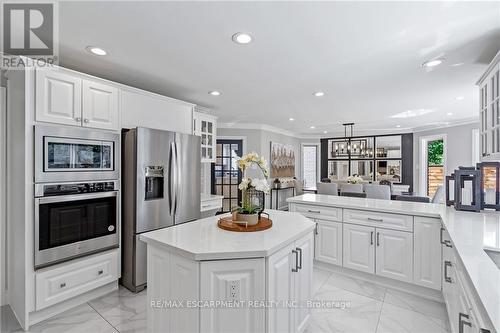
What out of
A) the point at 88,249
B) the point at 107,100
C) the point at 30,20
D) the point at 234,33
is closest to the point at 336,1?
the point at 234,33

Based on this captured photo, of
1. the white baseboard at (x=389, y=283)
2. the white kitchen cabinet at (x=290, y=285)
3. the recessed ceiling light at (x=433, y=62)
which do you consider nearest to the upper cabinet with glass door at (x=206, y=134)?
the white baseboard at (x=389, y=283)

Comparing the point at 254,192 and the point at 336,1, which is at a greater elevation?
the point at 336,1

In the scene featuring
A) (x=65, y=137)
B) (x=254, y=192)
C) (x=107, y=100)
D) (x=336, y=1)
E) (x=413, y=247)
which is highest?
(x=336, y=1)

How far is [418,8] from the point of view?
5.24 ft

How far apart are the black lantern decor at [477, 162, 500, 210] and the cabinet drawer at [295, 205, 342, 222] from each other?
140cm

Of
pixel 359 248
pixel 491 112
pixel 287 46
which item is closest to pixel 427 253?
pixel 359 248

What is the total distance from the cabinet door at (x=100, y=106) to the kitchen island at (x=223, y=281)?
4.84ft

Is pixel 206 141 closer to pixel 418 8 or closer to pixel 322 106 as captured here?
pixel 322 106

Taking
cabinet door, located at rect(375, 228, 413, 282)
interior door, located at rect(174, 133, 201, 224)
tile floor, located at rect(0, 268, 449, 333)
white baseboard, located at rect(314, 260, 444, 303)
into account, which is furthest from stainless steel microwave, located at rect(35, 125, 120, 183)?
cabinet door, located at rect(375, 228, 413, 282)

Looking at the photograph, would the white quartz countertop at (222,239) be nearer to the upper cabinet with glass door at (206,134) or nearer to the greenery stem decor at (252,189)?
the greenery stem decor at (252,189)

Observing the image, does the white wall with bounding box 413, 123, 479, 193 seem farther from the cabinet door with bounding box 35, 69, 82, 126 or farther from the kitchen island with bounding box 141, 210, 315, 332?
the cabinet door with bounding box 35, 69, 82, 126

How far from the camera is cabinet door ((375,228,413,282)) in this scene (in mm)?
2615

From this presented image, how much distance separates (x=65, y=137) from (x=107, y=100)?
0.57 metres

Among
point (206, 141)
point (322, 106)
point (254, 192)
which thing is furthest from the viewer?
point (322, 106)
